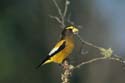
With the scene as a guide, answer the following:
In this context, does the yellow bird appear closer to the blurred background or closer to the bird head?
the bird head

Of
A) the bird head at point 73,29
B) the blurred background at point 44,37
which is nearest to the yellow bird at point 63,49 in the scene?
the bird head at point 73,29

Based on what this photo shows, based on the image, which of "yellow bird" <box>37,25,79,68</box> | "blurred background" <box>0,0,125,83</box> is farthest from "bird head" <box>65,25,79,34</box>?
"blurred background" <box>0,0,125,83</box>

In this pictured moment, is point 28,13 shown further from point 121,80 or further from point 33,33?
point 121,80

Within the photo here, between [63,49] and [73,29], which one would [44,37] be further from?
[73,29]

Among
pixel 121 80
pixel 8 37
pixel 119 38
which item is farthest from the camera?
pixel 8 37

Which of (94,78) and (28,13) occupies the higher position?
(28,13)

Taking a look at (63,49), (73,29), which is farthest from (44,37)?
(73,29)

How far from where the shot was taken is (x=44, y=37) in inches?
599

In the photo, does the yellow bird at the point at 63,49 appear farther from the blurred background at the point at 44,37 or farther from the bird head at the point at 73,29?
the blurred background at the point at 44,37

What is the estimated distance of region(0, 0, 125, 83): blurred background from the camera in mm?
Answer: 14008

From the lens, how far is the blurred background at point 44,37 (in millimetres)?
14008

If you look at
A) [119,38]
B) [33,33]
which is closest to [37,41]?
[33,33]

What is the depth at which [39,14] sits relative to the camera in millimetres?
15609

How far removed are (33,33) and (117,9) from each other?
1637 millimetres
